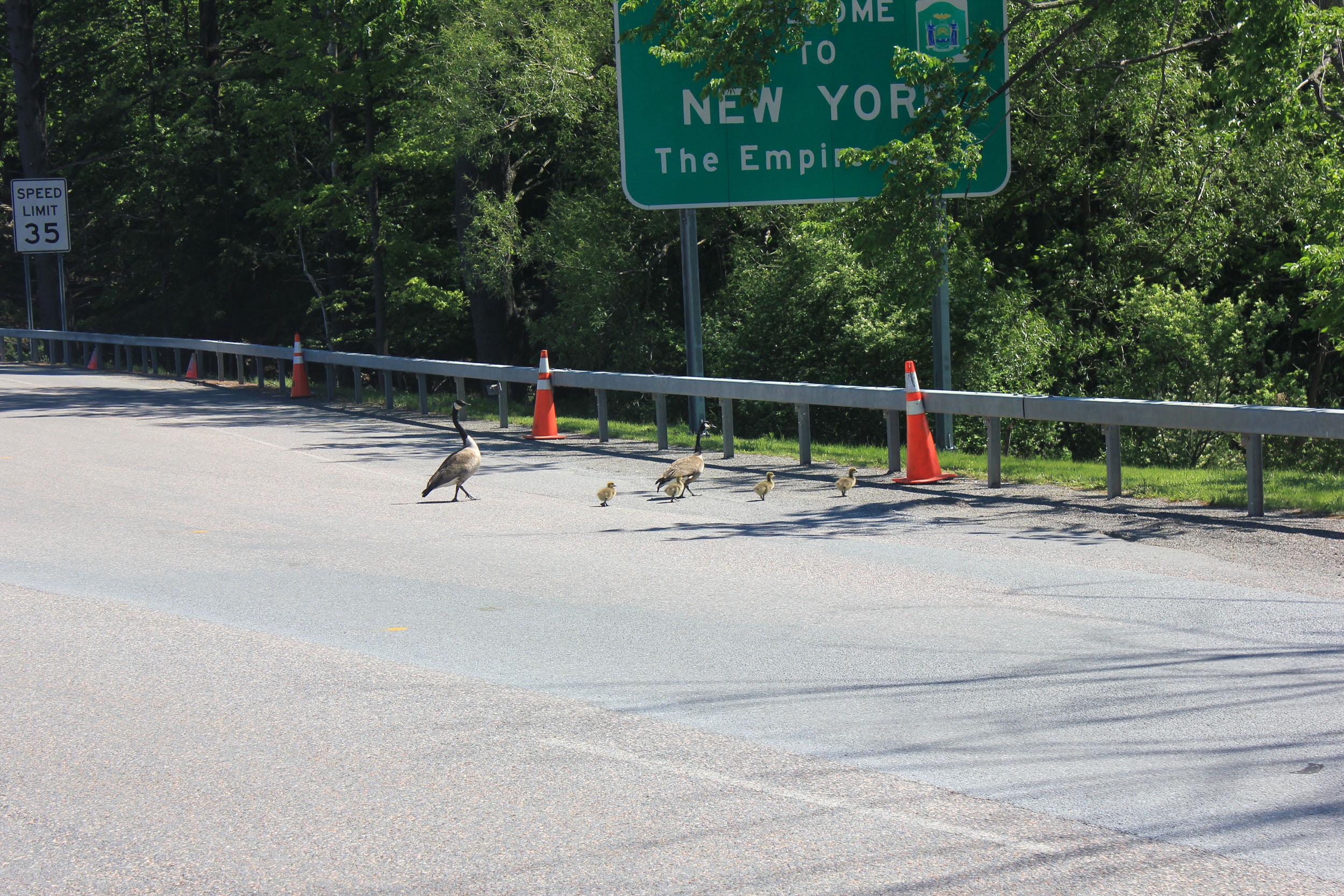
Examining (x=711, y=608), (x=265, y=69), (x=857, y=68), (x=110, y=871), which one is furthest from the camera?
(x=265, y=69)

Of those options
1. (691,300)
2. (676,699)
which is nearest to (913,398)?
(691,300)

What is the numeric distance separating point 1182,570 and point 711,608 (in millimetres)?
3415

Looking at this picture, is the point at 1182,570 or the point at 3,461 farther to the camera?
the point at 3,461

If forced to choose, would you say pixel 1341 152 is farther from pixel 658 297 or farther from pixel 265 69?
pixel 265 69

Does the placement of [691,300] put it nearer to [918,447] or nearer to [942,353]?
[942,353]

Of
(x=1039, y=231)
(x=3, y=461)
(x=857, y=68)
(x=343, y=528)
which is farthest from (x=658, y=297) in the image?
(x=343, y=528)

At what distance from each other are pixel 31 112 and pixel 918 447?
32.5 metres

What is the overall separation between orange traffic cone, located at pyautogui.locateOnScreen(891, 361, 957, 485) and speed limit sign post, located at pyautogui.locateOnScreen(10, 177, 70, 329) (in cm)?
2640

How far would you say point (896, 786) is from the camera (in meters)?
5.09

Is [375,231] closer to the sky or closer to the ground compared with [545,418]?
closer to the sky

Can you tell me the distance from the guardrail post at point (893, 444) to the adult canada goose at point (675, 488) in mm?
2591

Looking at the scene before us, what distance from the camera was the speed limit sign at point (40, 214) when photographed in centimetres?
3231

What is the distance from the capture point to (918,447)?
13.2m

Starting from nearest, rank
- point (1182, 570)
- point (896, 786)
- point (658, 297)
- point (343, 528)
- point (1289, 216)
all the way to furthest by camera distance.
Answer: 1. point (896, 786)
2. point (1182, 570)
3. point (343, 528)
4. point (1289, 216)
5. point (658, 297)
